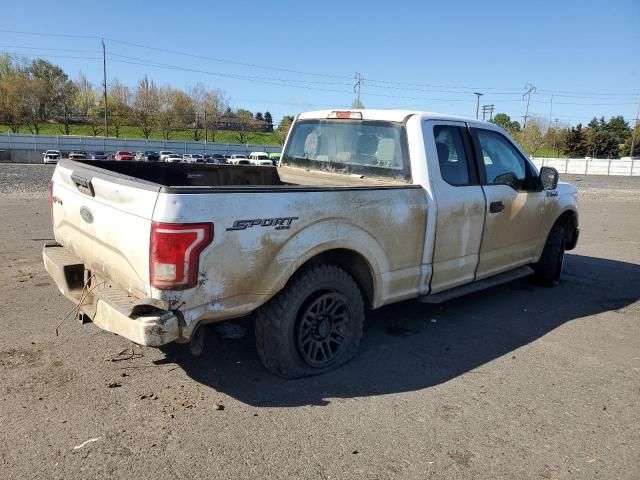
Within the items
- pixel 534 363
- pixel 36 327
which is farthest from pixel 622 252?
pixel 36 327

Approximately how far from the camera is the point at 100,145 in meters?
59.2

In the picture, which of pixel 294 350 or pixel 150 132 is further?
pixel 150 132

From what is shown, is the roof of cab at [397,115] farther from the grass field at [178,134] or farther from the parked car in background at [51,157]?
the grass field at [178,134]

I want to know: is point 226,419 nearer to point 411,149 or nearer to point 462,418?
point 462,418

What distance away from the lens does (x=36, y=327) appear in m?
4.43

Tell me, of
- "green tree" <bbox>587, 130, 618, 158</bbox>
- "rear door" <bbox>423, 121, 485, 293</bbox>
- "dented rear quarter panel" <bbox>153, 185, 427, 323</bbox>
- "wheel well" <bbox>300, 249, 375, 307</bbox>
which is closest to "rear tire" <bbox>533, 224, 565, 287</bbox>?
"rear door" <bbox>423, 121, 485, 293</bbox>

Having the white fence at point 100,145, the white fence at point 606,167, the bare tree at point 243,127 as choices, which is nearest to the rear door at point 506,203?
the white fence at point 100,145

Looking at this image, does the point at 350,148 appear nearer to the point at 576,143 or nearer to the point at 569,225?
the point at 569,225

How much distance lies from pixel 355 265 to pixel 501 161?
2354 mm

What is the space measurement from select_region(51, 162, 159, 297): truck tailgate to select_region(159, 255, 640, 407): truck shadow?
800 mm

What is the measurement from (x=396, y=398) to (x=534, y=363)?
1.44 meters

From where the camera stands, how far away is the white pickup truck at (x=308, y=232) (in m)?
2.95

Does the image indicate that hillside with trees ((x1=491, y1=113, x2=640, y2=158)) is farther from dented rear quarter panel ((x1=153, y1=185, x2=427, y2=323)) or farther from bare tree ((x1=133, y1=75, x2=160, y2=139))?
dented rear quarter panel ((x1=153, y1=185, x2=427, y2=323))

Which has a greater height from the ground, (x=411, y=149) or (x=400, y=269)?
(x=411, y=149)
